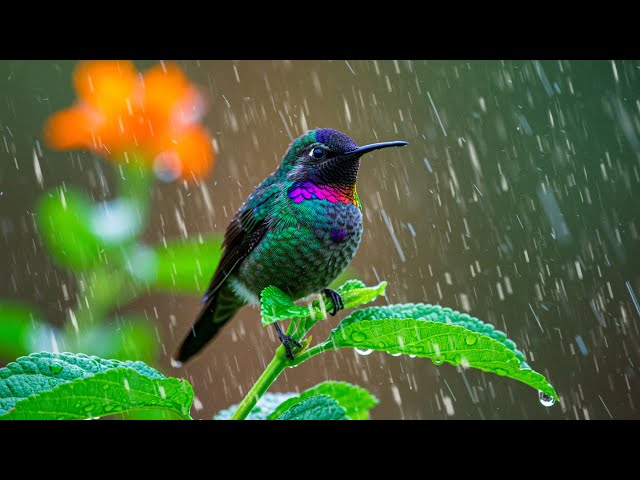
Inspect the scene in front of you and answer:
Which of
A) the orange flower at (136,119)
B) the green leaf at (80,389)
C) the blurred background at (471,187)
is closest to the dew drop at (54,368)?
the green leaf at (80,389)

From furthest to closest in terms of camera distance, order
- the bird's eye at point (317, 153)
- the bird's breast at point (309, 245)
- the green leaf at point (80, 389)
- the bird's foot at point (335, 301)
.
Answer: the bird's eye at point (317, 153)
the bird's breast at point (309, 245)
the bird's foot at point (335, 301)
the green leaf at point (80, 389)

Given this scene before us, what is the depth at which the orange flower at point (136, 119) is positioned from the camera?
2.05 meters

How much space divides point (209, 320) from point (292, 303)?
825 mm

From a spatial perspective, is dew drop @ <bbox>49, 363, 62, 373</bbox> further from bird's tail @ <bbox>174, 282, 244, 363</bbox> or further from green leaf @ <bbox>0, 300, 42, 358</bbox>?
bird's tail @ <bbox>174, 282, 244, 363</bbox>

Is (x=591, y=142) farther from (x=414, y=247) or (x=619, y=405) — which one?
(x=619, y=405)

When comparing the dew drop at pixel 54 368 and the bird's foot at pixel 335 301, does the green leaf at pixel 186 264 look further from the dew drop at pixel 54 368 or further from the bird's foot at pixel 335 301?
the dew drop at pixel 54 368

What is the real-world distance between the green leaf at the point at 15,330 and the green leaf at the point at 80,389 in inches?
27.1

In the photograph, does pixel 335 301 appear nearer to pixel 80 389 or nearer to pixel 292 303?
pixel 292 303

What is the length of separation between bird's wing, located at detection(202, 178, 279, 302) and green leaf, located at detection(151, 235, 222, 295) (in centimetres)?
6

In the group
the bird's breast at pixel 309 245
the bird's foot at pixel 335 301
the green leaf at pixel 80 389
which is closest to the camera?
the green leaf at pixel 80 389

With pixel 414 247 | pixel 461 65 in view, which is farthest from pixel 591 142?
pixel 414 247

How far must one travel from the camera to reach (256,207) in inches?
75.8

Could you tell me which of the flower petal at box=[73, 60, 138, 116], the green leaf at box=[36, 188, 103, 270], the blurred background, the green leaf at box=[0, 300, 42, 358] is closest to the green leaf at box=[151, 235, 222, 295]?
the green leaf at box=[36, 188, 103, 270]

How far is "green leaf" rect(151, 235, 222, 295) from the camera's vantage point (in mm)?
1958
